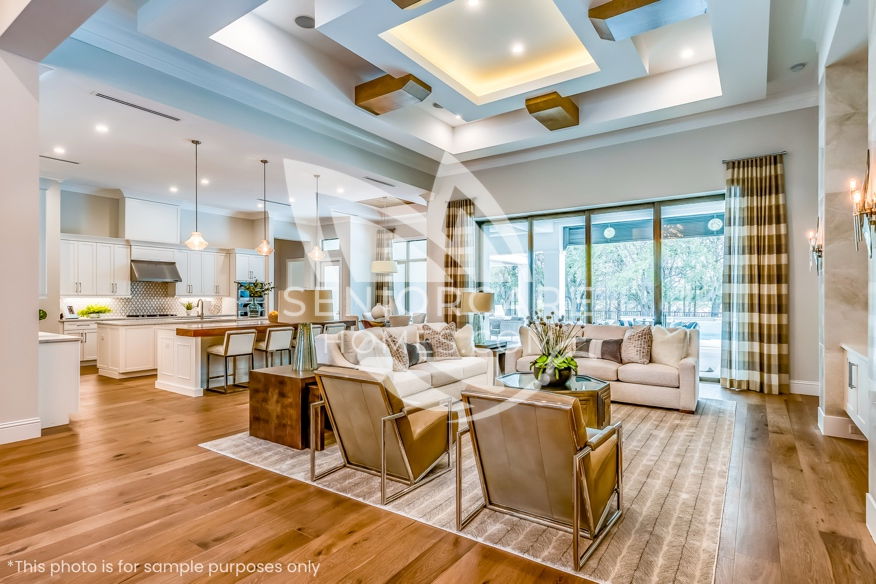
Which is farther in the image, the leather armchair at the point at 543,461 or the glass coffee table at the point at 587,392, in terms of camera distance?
the glass coffee table at the point at 587,392

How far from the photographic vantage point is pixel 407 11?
3719mm

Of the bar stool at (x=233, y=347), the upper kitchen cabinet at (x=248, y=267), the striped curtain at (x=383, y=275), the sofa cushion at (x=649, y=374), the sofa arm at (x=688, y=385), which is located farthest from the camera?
the striped curtain at (x=383, y=275)

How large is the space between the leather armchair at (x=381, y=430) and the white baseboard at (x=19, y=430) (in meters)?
2.66

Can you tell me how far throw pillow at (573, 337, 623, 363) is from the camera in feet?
18.4

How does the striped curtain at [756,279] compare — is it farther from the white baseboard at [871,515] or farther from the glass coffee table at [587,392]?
the white baseboard at [871,515]

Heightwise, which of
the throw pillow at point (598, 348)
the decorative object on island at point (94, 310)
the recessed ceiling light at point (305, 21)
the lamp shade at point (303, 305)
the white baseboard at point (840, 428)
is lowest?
the white baseboard at point (840, 428)

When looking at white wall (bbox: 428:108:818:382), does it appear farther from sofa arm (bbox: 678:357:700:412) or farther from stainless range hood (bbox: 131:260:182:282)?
stainless range hood (bbox: 131:260:182:282)

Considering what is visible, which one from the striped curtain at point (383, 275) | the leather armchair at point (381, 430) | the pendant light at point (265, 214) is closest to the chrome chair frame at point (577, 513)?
the leather armchair at point (381, 430)

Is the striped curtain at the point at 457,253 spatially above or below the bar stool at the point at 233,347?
above

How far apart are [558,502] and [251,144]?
5552mm

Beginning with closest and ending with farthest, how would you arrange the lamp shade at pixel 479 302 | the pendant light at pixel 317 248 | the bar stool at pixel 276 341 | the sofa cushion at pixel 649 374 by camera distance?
the sofa cushion at pixel 649 374, the bar stool at pixel 276 341, the lamp shade at pixel 479 302, the pendant light at pixel 317 248

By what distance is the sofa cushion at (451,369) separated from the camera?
488cm

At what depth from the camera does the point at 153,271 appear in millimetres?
8945

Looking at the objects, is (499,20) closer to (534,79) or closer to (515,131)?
(534,79)
